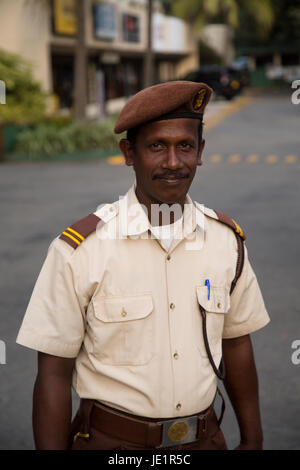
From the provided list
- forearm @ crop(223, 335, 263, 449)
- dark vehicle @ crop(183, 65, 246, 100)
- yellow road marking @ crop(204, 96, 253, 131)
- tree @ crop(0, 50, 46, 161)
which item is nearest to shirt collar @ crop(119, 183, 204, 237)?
forearm @ crop(223, 335, 263, 449)

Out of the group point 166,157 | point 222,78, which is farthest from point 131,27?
point 166,157

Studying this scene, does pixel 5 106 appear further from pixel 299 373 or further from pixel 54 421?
pixel 54 421

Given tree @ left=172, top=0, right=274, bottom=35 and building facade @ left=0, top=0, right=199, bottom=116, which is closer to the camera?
building facade @ left=0, top=0, right=199, bottom=116

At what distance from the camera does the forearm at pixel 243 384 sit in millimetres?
2289

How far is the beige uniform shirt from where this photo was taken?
200 cm

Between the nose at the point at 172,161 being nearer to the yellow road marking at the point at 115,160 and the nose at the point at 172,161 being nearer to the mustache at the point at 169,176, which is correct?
the mustache at the point at 169,176

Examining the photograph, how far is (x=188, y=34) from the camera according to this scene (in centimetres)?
4359

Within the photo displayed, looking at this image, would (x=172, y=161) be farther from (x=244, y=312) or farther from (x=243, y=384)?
(x=243, y=384)

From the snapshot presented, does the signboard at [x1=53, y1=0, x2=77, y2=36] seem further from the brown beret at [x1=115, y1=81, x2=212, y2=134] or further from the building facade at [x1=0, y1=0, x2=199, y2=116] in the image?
the brown beret at [x1=115, y1=81, x2=212, y2=134]

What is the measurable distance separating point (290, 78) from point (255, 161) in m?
45.2

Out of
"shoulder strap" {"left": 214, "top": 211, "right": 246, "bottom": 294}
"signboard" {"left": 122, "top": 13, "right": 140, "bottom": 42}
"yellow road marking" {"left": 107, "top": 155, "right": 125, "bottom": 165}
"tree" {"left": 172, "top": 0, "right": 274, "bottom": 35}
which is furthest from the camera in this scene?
"tree" {"left": 172, "top": 0, "right": 274, "bottom": 35}

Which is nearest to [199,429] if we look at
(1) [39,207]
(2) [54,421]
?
(2) [54,421]

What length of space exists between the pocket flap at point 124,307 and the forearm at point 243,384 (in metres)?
0.46

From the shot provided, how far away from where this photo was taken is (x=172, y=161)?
1.96 meters
